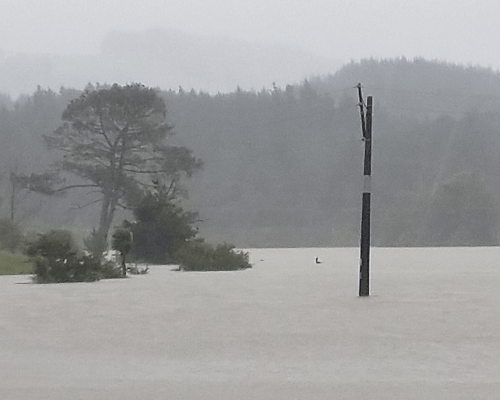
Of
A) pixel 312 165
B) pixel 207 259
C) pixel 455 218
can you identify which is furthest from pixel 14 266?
pixel 312 165

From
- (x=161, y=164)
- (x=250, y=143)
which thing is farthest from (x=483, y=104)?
(x=161, y=164)

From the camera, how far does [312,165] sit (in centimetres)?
15025

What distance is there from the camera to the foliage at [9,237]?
175 ft

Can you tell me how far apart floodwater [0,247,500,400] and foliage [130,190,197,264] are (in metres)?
21.5

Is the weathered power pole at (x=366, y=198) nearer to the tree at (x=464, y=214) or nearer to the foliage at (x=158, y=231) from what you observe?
the foliage at (x=158, y=231)

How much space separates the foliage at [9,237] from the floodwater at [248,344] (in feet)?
87.0

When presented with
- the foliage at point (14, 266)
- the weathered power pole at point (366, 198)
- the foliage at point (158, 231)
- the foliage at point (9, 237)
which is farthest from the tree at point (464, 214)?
the weathered power pole at point (366, 198)

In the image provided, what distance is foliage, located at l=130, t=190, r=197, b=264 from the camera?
161ft

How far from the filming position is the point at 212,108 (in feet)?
549

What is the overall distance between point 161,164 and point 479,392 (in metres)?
69.5

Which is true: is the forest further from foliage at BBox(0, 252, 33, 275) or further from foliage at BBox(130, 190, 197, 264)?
foliage at BBox(0, 252, 33, 275)

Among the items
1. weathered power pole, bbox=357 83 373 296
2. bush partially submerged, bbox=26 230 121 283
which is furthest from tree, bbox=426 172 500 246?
weathered power pole, bbox=357 83 373 296

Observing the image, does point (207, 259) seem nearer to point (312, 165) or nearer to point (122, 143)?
point (122, 143)

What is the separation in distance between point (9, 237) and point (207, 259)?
1584cm
